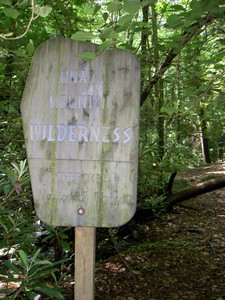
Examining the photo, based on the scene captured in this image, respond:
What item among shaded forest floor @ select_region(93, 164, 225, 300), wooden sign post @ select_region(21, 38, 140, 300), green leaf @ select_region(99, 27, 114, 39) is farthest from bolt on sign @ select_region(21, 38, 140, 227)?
shaded forest floor @ select_region(93, 164, 225, 300)

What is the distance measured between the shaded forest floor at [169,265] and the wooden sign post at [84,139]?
1535mm

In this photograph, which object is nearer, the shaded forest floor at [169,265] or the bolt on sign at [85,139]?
the bolt on sign at [85,139]

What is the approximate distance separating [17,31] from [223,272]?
305 centimetres

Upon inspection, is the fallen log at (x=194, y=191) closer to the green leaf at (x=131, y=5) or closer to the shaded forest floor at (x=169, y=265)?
the shaded forest floor at (x=169, y=265)

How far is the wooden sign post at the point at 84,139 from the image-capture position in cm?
171

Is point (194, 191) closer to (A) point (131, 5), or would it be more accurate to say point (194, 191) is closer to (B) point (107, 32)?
(B) point (107, 32)

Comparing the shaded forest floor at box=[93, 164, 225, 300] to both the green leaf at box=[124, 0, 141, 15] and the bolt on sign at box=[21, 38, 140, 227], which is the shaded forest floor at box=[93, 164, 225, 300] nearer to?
the bolt on sign at box=[21, 38, 140, 227]

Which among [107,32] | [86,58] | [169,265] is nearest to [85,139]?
[86,58]

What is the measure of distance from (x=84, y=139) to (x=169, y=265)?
2402 mm

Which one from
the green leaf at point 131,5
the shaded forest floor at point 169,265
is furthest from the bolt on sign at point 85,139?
the shaded forest floor at point 169,265

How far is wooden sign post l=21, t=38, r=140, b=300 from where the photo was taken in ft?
5.59

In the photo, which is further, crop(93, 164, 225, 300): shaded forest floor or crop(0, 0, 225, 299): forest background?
crop(93, 164, 225, 300): shaded forest floor

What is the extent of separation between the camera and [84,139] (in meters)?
1.72

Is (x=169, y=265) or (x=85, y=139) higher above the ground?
(x=85, y=139)
